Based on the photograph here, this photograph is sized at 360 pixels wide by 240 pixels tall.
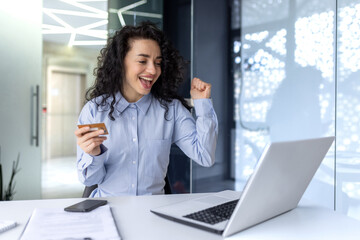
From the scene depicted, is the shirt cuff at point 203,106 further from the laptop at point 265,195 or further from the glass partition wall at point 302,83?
the glass partition wall at point 302,83

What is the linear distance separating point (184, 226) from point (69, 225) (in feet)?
1.03

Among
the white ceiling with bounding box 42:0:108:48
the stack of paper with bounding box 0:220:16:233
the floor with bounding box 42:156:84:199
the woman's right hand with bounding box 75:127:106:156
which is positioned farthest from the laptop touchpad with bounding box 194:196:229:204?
the white ceiling with bounding box 42:0:108:48

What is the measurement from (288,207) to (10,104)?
310cm

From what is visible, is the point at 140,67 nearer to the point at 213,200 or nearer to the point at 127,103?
the point at 127,103

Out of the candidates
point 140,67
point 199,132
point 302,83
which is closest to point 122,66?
point 140,67

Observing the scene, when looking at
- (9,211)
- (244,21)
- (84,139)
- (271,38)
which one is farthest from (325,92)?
(9,211)

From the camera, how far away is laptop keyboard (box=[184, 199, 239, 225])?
973 mm

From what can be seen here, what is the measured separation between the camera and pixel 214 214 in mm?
1021

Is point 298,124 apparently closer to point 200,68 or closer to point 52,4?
point 200,68

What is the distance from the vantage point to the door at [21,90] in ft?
11.2

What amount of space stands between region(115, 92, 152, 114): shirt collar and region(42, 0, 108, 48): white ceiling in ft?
7.87

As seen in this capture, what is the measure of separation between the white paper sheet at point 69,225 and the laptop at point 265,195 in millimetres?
174

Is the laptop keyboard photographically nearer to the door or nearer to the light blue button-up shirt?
the light blue button-up shirt

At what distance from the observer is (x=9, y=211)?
1117mm
